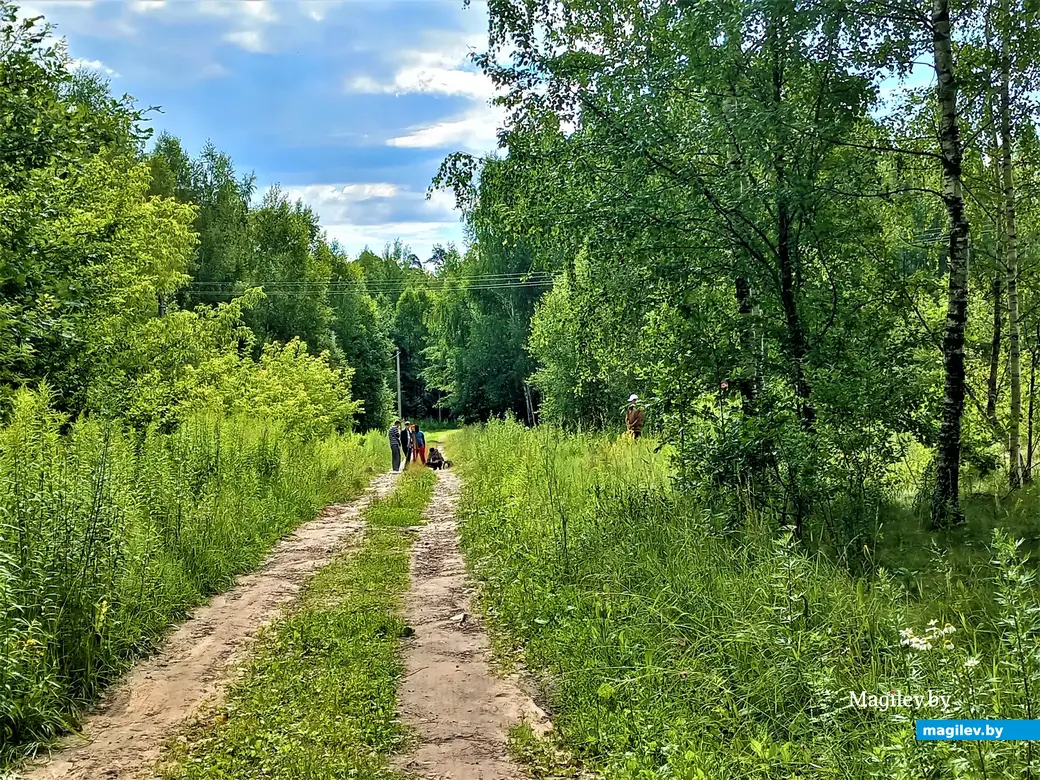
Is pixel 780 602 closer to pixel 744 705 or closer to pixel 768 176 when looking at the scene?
pixel 744 705

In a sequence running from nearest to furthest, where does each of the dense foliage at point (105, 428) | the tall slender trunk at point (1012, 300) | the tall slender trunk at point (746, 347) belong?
the dense foliage at point (105, 428), the tall slender trunk at point (746, 347), the tall slender trunk at point (1012, 300)

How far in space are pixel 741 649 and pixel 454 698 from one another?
75.5 inches

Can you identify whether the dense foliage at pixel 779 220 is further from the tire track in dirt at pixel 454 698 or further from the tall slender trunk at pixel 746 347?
the tire track in dirt at pixel 454 698

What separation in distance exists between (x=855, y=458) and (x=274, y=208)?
4029cm

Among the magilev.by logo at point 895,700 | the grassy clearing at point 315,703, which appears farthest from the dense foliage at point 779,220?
the grassy clearing at point 315,703

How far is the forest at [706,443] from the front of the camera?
11.8 ft

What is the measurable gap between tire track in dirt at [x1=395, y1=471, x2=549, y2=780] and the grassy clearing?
17 centimetres

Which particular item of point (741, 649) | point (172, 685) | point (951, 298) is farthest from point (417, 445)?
point (741, 649)

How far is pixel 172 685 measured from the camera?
15.4ft

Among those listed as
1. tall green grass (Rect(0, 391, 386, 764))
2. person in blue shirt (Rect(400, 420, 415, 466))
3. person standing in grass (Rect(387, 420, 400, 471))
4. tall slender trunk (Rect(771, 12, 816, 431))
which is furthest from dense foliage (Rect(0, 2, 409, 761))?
tall slender trunk (Rect(771, 12, 816, 431))

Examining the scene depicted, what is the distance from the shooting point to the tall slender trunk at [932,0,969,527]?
572 cm

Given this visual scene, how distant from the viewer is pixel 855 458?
234 inches

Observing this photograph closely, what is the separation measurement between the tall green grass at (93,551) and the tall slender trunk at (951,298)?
6.78m

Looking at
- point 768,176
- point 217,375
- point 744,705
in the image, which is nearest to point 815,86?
point 768,176
